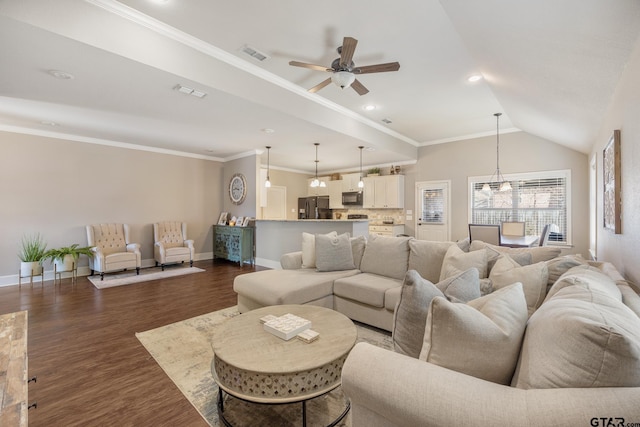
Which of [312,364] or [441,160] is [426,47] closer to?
[312,364]

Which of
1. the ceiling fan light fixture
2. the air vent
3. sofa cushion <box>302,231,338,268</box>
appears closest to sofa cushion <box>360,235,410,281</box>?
sofa cushion <box>302,231,338,268</box>

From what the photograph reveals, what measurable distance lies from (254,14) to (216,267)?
17.0ft

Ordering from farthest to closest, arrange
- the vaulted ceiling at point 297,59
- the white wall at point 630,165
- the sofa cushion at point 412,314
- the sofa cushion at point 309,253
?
the sofa cushion at point 309,253, the vaulted ceiling at point 297,59, the white wall at point 630,165, the sofa cushion at point 412,314

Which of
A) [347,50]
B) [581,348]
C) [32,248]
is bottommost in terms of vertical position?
[32,248]

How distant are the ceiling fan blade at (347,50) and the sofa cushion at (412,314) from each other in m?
2.13

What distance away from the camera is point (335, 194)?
8656mm

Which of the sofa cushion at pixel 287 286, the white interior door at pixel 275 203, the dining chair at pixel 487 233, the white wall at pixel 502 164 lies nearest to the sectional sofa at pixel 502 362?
the sofa cushion at pixel 287 286

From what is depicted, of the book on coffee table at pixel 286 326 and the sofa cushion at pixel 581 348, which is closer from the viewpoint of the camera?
the sofa cushion at pixel 581 348

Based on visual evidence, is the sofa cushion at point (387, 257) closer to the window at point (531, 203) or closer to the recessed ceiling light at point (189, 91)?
the recessed ceiling light at point (189, 91)

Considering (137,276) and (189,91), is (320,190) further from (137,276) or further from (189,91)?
(189,91)

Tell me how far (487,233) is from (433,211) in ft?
8.60

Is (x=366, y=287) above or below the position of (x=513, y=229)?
below

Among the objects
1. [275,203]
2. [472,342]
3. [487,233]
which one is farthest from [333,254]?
[275,203]

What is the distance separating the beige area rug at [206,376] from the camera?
1.72 meters
